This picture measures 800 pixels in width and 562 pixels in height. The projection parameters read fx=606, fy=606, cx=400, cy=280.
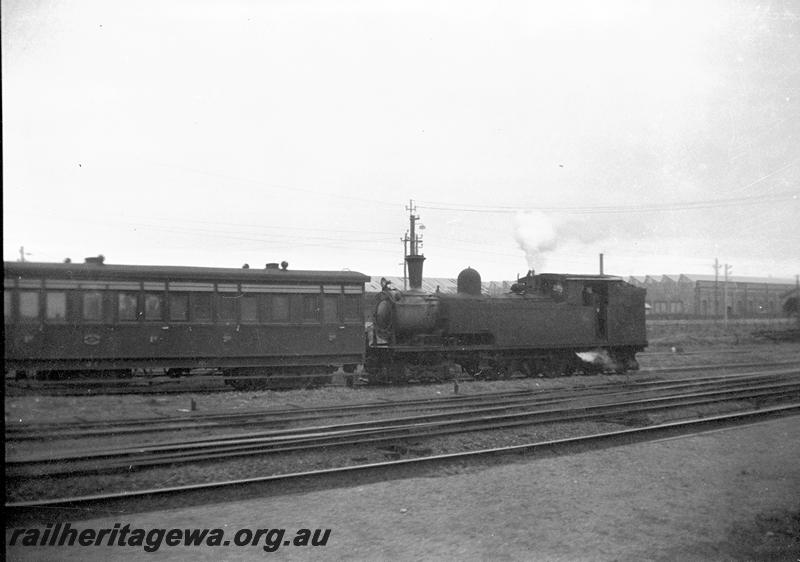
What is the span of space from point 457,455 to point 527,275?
497 inches

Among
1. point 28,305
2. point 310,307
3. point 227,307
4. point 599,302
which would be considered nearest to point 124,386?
point 28,305

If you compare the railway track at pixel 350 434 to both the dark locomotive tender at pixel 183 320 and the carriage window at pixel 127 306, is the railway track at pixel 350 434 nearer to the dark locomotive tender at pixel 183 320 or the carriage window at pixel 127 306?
the dark locomotive tender at pixel 183 320

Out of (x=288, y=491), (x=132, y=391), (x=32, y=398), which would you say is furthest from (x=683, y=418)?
(x=32, y=398)

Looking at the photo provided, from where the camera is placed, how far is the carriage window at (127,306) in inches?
524

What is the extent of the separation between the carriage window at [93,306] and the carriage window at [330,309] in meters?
5.09

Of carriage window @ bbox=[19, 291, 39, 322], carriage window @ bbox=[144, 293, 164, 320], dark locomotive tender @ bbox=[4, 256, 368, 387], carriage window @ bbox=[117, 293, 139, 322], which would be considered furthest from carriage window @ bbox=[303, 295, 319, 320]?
carriage window @ bbox=[19, 291, 39, 322]

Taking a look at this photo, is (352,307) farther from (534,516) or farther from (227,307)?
(534,516)

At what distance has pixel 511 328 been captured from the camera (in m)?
17.5

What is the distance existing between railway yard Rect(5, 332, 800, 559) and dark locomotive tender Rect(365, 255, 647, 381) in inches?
60.0

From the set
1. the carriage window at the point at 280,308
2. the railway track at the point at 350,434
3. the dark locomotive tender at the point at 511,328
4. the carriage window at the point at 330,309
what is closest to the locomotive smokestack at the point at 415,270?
the dark locomotive tender at the point at 511,328

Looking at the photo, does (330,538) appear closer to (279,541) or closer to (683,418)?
(279,541)

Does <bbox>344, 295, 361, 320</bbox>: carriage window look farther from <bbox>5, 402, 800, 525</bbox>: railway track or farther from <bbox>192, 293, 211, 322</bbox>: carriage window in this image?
<bbox>5, 402, 800, 525</bbox>: railway track

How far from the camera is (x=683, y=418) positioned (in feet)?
37.9

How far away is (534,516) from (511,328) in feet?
39.1
